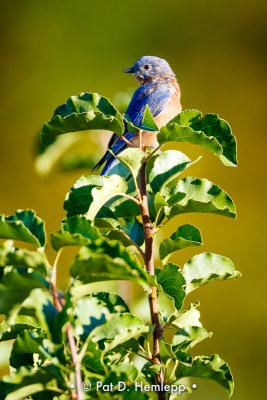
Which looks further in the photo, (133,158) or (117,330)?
(133,158)

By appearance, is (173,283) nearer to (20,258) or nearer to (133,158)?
(133,158)

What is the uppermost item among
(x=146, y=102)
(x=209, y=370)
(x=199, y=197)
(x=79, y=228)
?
(x=146, y=102)

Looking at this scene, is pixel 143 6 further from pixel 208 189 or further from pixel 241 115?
pixel 208 189

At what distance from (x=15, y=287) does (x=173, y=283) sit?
34 centimetres

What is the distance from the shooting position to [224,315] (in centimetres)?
349

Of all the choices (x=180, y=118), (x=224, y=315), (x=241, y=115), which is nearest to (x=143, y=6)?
(x=241, y=115)

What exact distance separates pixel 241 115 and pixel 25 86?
→ 1.57m

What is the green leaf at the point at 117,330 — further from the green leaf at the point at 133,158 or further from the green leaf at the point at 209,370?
the green leaf at the point at 133,158

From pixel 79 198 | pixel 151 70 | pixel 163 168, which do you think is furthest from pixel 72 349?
pixel 151 70

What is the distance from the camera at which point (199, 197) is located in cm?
113

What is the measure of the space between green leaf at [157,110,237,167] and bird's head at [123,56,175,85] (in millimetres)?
1794

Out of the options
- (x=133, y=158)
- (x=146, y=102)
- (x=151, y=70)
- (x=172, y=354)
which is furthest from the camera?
(x=151, y=70)

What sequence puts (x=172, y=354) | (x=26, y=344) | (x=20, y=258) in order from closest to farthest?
(x=20, y=258) → (x=26, y=344) → (x=172, y=354)

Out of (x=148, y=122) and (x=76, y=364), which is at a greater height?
(x=148, y=122)
